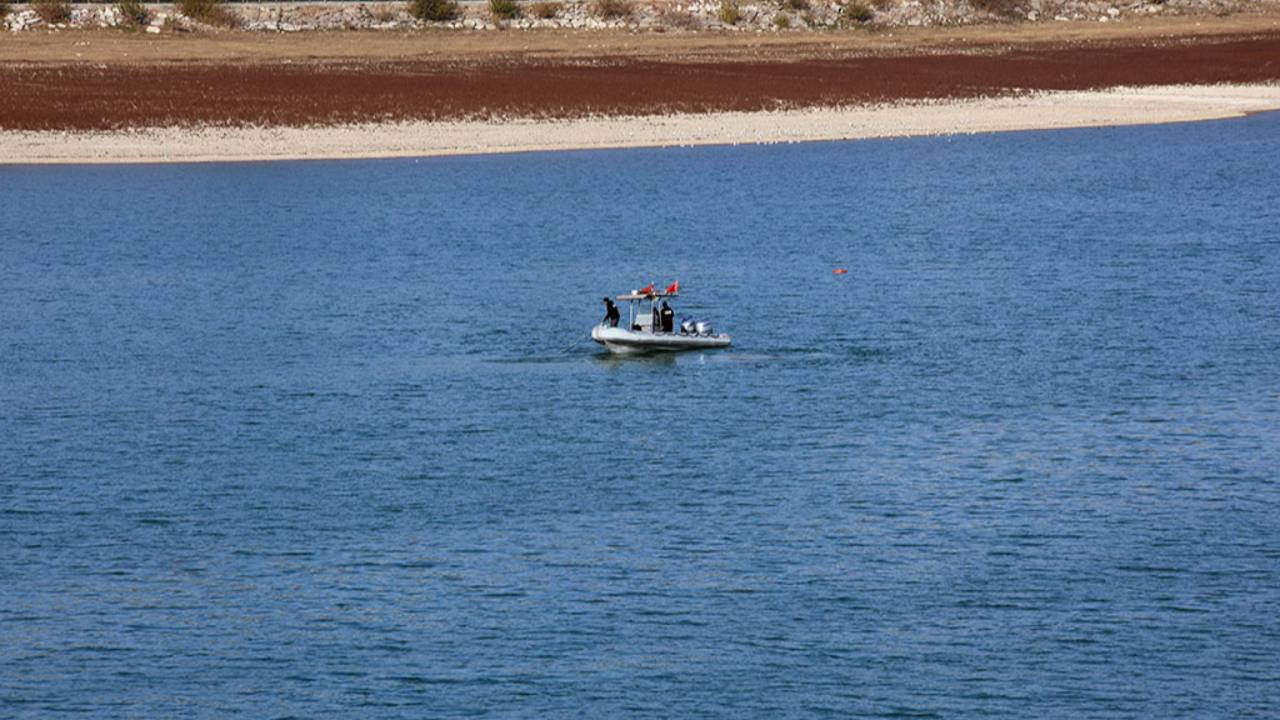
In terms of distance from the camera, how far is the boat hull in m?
61.5

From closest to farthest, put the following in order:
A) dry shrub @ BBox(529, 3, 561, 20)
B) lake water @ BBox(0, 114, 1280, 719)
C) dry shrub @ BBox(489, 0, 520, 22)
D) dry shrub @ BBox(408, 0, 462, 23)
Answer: lake water @ BBox(0, 114, 1280, 719), dry shrub @ BBox(408, 0, 462, 23), dry shrub @ BBox(489, 0, 520, 22), dry shrub @ BBox(529, 3, 561, 20)

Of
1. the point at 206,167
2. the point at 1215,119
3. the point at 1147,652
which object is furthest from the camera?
the point at 1215,119

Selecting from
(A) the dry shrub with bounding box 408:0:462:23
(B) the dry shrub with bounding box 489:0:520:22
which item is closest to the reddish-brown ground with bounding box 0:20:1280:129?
(A) the dry shrub with bounding box 408:0:462:23

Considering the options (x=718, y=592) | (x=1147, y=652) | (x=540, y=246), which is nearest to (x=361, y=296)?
(x=540, y=246)

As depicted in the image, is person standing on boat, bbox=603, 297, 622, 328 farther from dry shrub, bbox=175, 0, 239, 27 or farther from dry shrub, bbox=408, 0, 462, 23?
dry shrub, bbox=408, 0, 462, 23

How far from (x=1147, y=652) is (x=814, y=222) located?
2207 inches

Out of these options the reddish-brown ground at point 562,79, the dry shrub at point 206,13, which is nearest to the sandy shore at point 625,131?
the reddish-brown ground at point 562,79

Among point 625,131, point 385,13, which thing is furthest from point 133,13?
point 625,131

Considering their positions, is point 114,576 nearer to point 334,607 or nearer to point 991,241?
point 334,607

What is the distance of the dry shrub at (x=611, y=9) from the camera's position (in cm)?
17125

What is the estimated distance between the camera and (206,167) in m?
110

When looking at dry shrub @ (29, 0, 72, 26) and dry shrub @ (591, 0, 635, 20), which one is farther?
dry shrub @ (591, 0, 635, 20)

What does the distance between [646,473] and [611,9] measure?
127693 mm

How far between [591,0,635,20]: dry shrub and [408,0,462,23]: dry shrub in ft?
38.8
